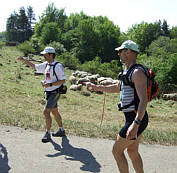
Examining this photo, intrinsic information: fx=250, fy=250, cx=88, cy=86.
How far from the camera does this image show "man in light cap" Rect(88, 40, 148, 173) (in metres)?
2.90

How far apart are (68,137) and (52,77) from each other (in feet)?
4.44

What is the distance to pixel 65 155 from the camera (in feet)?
14.8

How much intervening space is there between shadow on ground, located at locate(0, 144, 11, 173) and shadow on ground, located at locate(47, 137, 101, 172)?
2.42 ft

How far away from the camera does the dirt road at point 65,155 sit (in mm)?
4004

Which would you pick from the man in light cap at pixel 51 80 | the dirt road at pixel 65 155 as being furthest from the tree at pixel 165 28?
the dirt road at pixel 65 155

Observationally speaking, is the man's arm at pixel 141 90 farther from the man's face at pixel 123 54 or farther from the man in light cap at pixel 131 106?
the man's face at pixel 123 54

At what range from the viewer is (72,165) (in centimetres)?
411

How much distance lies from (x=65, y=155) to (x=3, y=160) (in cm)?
106

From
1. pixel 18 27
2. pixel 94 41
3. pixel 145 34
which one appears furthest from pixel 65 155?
pixel 18 27

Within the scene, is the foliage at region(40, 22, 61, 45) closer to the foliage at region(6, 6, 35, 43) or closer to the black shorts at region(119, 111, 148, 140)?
the foliage at region(6, 6, 35, 43)

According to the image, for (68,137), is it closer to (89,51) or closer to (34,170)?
(34,170)

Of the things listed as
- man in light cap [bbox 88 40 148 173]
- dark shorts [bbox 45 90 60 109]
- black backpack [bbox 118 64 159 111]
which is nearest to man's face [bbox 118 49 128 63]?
man in light cap [bbox 88 40 148 173]

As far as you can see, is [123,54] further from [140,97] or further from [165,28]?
[165,28]

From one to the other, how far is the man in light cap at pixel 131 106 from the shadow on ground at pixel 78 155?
1.04 m
